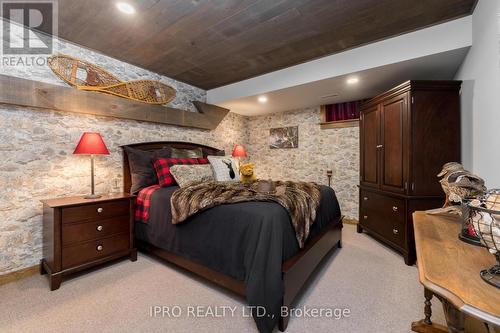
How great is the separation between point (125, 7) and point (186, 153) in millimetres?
1938

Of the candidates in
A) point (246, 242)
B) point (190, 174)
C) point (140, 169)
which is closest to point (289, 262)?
point (246, 242)

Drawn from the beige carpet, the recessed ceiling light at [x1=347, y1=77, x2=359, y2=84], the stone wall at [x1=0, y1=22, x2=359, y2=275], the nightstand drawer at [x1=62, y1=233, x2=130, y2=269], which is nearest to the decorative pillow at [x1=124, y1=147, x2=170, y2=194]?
the stone wall at [x1=0, y1=22, x2=359, y2=275]

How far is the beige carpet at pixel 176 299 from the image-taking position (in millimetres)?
1578

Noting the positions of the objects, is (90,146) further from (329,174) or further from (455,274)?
(329,174)

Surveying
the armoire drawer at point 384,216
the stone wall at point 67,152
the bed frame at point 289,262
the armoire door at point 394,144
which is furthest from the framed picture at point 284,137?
the bed frame at point 289,262

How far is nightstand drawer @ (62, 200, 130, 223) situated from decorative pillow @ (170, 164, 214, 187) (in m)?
0.60

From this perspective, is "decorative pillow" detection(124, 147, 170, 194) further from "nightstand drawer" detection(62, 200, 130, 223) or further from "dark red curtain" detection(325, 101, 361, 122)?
"dark red curtain" detection(325, 101, 361, 122)

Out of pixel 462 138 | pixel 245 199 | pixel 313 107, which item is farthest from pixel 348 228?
pixel 245 199

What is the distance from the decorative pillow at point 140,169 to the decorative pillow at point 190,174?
0.37m

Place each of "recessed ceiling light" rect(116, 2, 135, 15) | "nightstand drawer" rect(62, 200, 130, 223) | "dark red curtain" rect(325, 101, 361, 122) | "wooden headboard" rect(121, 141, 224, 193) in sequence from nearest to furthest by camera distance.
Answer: "recessed ceiling light" rect(116, 2, 135, 15) < "nightstand drawer" rect(62, 200, 130, 223) < "wooden headboard" rect(121, 141, 224, 193) < "dark red curtain" rect(325, 101, 361, 122)

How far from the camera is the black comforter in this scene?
58.9 inches

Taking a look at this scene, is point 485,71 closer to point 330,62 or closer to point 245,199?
point 330,62

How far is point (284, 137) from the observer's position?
4.79 meters

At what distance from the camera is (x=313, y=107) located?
173 inches
